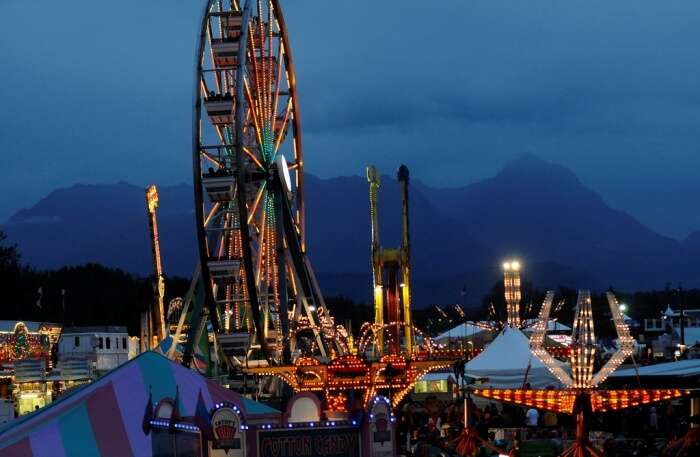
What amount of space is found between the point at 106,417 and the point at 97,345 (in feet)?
108

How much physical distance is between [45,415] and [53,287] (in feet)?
268

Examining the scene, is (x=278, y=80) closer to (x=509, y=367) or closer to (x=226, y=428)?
(x=509, y=367)

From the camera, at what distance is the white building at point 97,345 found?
46312 mm

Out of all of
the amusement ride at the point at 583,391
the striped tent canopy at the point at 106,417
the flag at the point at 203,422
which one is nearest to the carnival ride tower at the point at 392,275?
the amusement ride at the point at 583,391

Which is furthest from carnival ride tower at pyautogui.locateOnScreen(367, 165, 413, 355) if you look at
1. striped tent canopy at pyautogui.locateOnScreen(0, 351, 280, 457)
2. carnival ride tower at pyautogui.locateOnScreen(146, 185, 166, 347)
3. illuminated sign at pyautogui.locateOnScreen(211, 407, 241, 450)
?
illuminated sign at pyautogui.locateOnScreen(211, 407, 241, 450)

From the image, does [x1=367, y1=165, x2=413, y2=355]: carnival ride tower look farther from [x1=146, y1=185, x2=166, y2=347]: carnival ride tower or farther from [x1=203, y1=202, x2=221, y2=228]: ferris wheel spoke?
[x1=146, y1=185, x2=166, y2=347]: carnival ride tower

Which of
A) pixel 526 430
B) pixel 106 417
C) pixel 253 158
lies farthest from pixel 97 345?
pixel 106 417

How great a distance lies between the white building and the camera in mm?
46312

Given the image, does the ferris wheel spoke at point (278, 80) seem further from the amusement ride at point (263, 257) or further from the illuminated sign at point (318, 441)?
the illuminated sign at point (318, 441)

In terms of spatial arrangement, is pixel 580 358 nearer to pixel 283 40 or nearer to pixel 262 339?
pixel 262 339

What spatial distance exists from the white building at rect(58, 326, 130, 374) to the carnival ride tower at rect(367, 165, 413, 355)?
35.6 ft

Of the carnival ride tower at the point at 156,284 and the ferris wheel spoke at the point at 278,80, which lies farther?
the carnival ride tower at the point at 156,284

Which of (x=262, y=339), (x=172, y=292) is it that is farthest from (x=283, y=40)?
(x=172, y=292)

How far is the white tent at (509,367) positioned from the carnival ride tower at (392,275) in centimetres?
250
